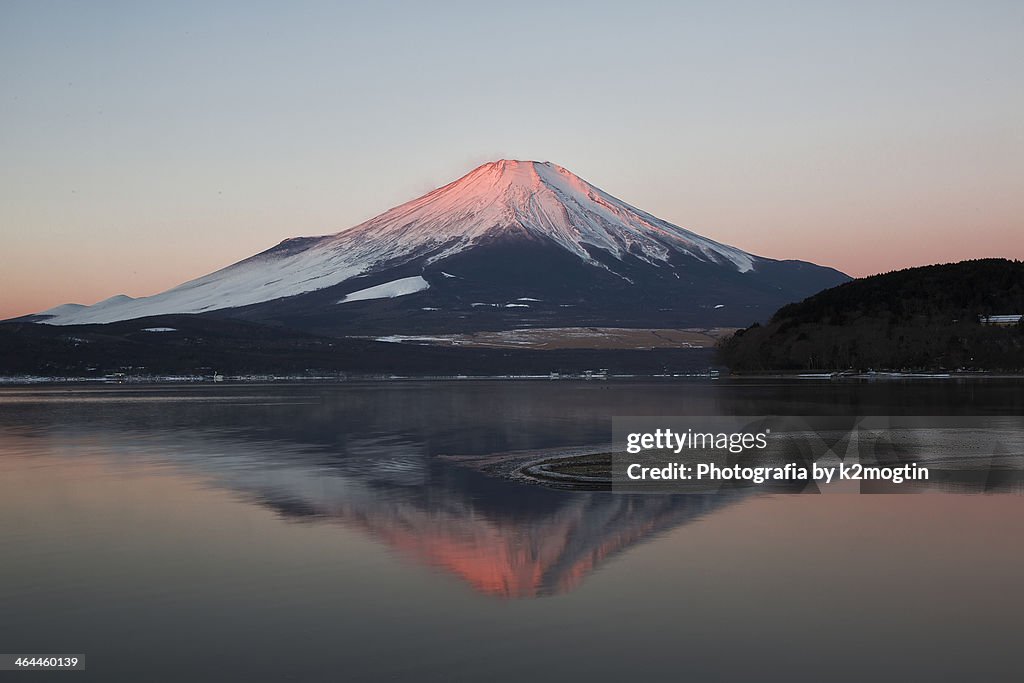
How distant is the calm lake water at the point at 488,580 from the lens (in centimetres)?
1313

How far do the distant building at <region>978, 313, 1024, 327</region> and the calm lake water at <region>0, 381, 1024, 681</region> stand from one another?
419 feet

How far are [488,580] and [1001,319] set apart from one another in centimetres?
14354

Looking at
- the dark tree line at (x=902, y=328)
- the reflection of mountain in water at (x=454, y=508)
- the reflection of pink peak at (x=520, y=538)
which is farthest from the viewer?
the dark tree line at (x=902, y=328)

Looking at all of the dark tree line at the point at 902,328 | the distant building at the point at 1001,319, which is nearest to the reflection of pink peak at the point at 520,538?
the dark tree line at the point at 902,328

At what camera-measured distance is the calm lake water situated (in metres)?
13.1

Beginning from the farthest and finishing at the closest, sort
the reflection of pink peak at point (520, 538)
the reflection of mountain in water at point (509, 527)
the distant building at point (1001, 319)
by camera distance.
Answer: the distant building at point (1001, 319)
the reflection of mountain in water at point (509, 527)
the reflection of pink peak at point (520, 538)

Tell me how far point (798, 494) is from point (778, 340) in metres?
141

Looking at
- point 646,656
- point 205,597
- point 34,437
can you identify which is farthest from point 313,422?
point 646,656

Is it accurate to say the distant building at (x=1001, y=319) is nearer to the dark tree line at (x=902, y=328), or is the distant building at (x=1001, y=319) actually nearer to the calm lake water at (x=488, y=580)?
the dark tree line at (x=902, y=328)

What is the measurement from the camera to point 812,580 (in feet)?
56.9

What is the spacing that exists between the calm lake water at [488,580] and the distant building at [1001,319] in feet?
419

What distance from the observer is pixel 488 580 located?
57.5 feet

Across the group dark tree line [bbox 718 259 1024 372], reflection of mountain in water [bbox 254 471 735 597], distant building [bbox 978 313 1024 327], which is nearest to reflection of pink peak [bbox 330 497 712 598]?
reflection of mountain in water [bbox 254 471 735 597]

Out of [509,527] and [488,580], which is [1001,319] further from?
[488,580]
